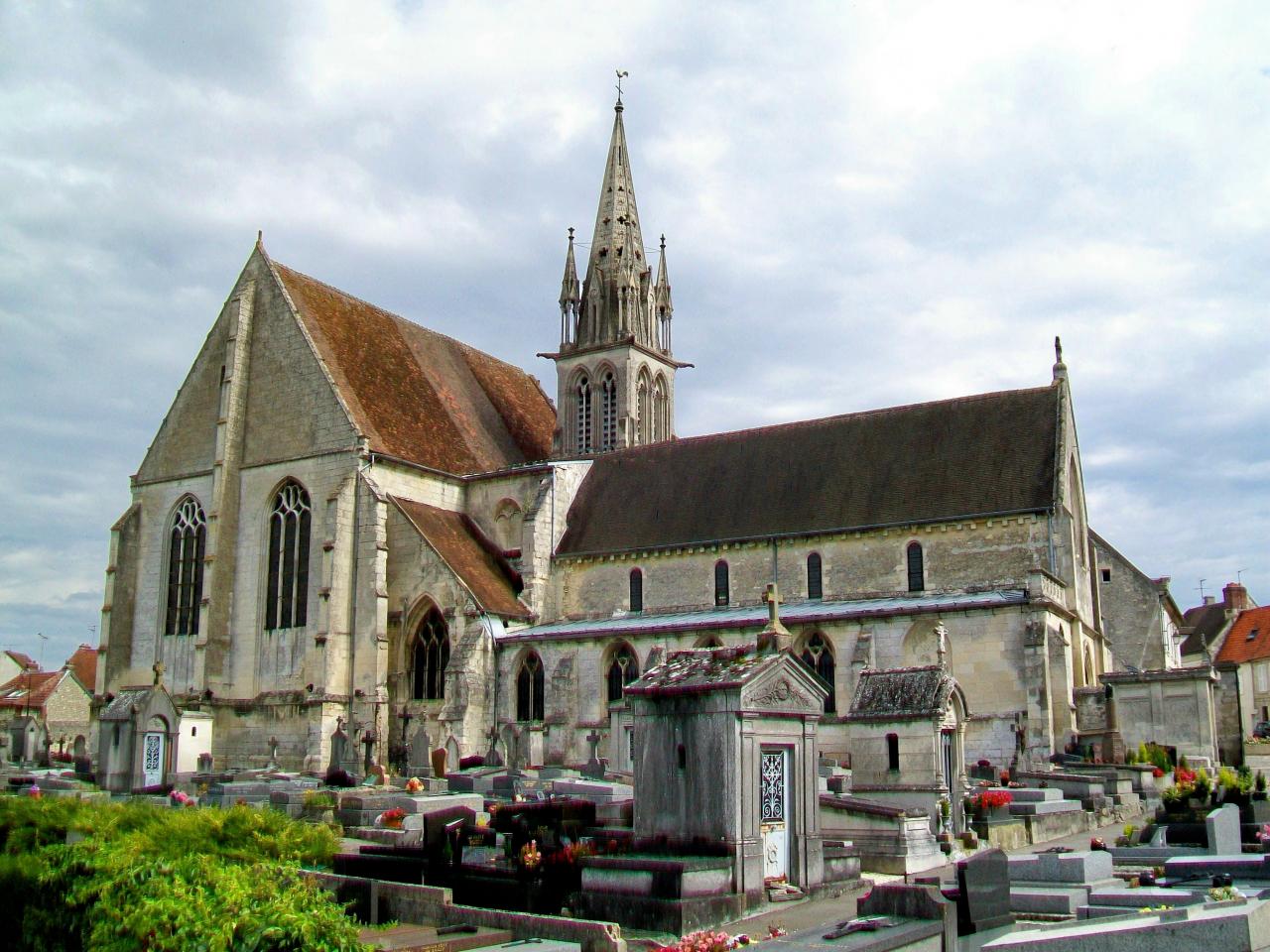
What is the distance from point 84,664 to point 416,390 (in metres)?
43.5

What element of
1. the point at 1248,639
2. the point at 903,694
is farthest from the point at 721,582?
the point at 1248,639

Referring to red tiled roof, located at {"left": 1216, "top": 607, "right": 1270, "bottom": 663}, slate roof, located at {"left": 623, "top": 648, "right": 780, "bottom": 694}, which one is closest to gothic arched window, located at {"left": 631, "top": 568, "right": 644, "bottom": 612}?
slate roof, located at {"left": 623, "top": 648, "right": 780, "bottom": 694}

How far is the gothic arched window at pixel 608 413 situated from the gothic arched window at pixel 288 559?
481 inches

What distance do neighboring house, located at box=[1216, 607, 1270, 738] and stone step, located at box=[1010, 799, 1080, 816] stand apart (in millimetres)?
37885

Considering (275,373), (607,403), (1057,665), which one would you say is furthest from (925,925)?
(607,403)

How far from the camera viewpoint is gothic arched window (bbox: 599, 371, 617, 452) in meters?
46.7

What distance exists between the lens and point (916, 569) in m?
33.6

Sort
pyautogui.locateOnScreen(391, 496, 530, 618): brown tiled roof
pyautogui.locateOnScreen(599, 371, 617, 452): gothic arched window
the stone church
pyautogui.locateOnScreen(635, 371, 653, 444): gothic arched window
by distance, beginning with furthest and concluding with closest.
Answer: pyautogui.locateOnScreen(635, 371, 653, 444): gothic arched window → pyautogui.locateOnScreen(599, 371, 617, 452): gothic arched window → pyautogui.locateOnScreen(391, 496, 530, 618): brown tiled roof → the stone church

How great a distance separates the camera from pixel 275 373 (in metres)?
40.7

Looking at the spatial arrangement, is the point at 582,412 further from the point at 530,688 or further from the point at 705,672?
the point at 705,672

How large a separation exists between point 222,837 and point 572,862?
367cm

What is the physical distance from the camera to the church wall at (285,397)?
3922 centimetres

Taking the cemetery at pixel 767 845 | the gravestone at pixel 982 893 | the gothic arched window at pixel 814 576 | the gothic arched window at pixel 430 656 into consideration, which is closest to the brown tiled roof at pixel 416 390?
the gothic arched window at pixel 430 656

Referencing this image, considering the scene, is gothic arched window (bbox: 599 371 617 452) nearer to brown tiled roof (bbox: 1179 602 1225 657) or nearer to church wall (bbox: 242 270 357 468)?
church wall (bbox: 242 270 357 468)
